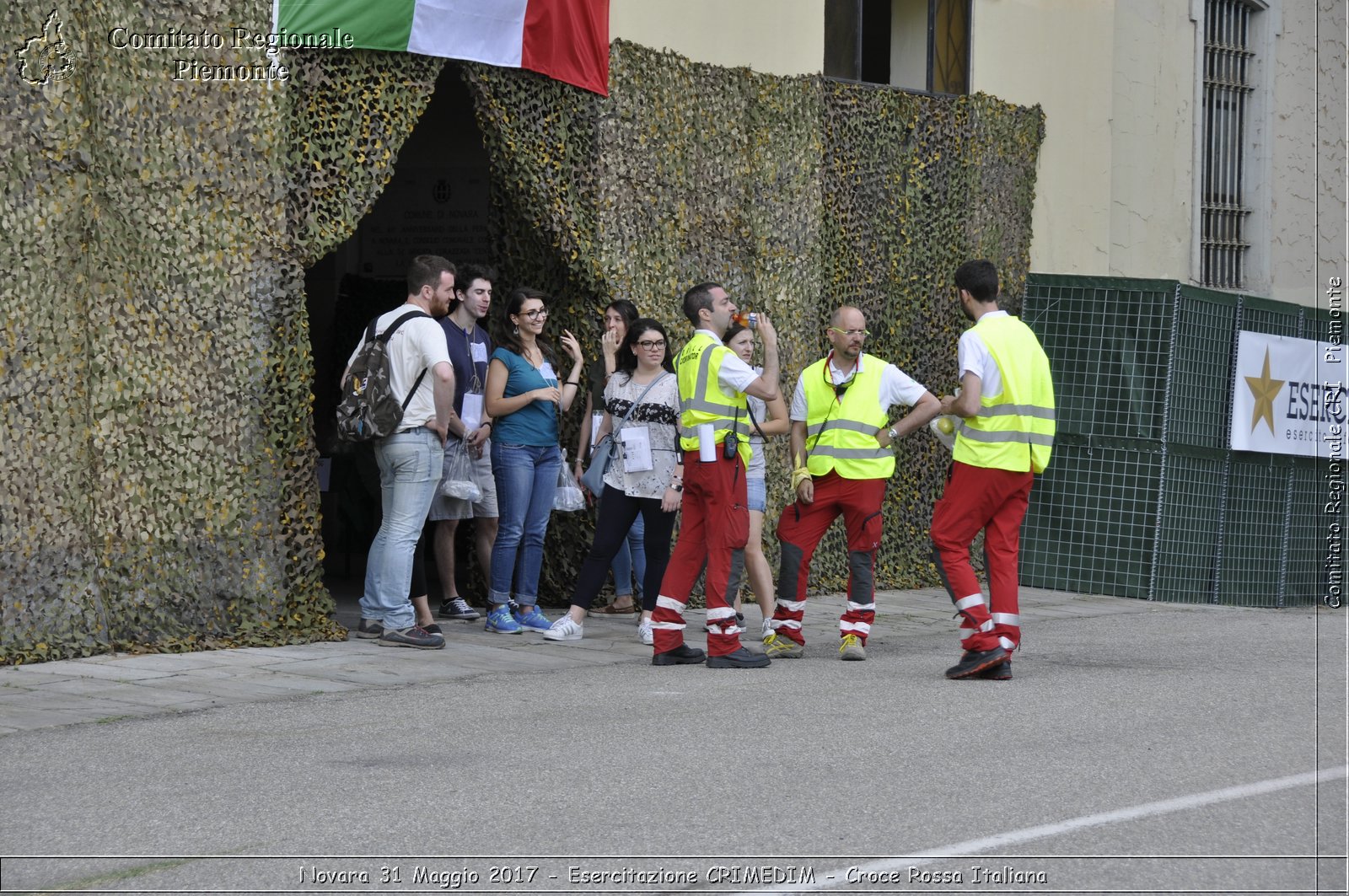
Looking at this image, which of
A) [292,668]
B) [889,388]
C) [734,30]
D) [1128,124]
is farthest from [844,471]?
[1128,124]

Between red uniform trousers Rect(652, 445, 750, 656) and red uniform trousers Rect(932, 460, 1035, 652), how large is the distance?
1.05 m

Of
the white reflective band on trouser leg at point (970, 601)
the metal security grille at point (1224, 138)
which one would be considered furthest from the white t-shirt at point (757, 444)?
the metal security grille at point (1224, 138)

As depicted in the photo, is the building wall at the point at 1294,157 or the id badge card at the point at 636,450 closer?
the id badge card at the point at 636,450

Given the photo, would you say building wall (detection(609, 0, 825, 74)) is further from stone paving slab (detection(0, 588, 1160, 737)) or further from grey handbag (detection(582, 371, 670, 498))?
stone paving slab (detection(0, 588, 1160, 737))

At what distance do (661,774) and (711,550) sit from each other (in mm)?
2952

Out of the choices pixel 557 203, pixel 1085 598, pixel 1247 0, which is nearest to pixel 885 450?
pixel 557 203

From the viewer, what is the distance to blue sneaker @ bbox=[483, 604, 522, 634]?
35.0ft

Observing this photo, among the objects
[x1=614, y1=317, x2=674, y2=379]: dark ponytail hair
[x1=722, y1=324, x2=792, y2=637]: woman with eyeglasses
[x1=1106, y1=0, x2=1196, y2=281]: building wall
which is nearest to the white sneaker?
[x1=722, y1=324, x2=792, y2=637]: woman with eyeglasses

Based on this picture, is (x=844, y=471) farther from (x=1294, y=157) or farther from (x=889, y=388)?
(x=1294, y=157)

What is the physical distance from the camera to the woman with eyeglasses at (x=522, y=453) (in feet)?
35.1

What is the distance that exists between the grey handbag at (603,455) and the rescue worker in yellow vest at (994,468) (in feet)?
6.75

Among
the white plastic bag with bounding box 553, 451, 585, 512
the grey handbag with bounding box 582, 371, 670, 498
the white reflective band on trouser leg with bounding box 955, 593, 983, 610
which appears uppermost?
the grey handbag with bounding box 582, 371, 670, 498

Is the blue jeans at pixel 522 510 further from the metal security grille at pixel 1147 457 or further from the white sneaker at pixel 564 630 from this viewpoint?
the metal security grille at pixel 1147 457

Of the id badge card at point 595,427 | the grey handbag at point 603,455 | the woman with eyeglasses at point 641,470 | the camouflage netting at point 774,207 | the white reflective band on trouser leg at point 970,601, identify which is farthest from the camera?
the camouflage netting at point 774,207
